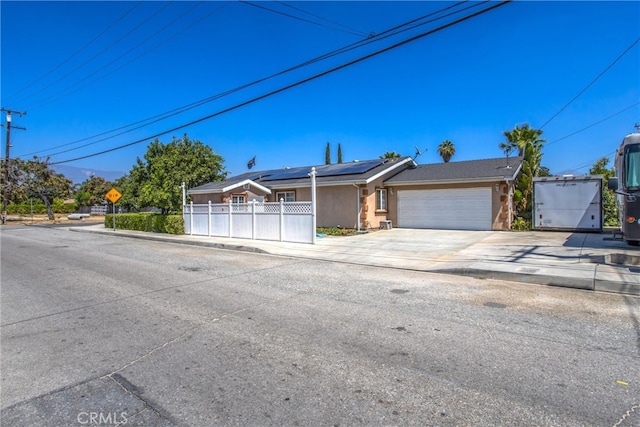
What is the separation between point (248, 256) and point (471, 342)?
9251mm

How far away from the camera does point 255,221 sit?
17766mm

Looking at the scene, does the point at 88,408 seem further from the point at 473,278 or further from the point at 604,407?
the point at 473,278

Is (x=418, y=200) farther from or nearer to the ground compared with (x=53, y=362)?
farther from the ground

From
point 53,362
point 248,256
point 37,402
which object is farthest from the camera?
point 248,256

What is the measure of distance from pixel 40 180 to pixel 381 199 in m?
41.6

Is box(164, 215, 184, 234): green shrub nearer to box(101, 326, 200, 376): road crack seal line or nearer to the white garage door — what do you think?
the white garage door

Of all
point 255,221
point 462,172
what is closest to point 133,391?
point 255,221

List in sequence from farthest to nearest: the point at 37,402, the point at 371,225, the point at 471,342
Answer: the point at 371,225, the point at 471,342, the point at 37,402

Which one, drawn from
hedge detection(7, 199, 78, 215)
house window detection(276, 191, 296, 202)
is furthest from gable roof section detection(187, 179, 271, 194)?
hedge detection(7, 199, 78, 215)

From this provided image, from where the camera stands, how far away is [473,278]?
8.40 m

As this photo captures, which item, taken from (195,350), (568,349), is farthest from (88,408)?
(568,349)

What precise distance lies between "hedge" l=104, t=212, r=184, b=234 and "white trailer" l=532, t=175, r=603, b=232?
1910 cm

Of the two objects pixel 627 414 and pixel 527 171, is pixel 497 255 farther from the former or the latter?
pixel 527 171

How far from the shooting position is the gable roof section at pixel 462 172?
733 inches
